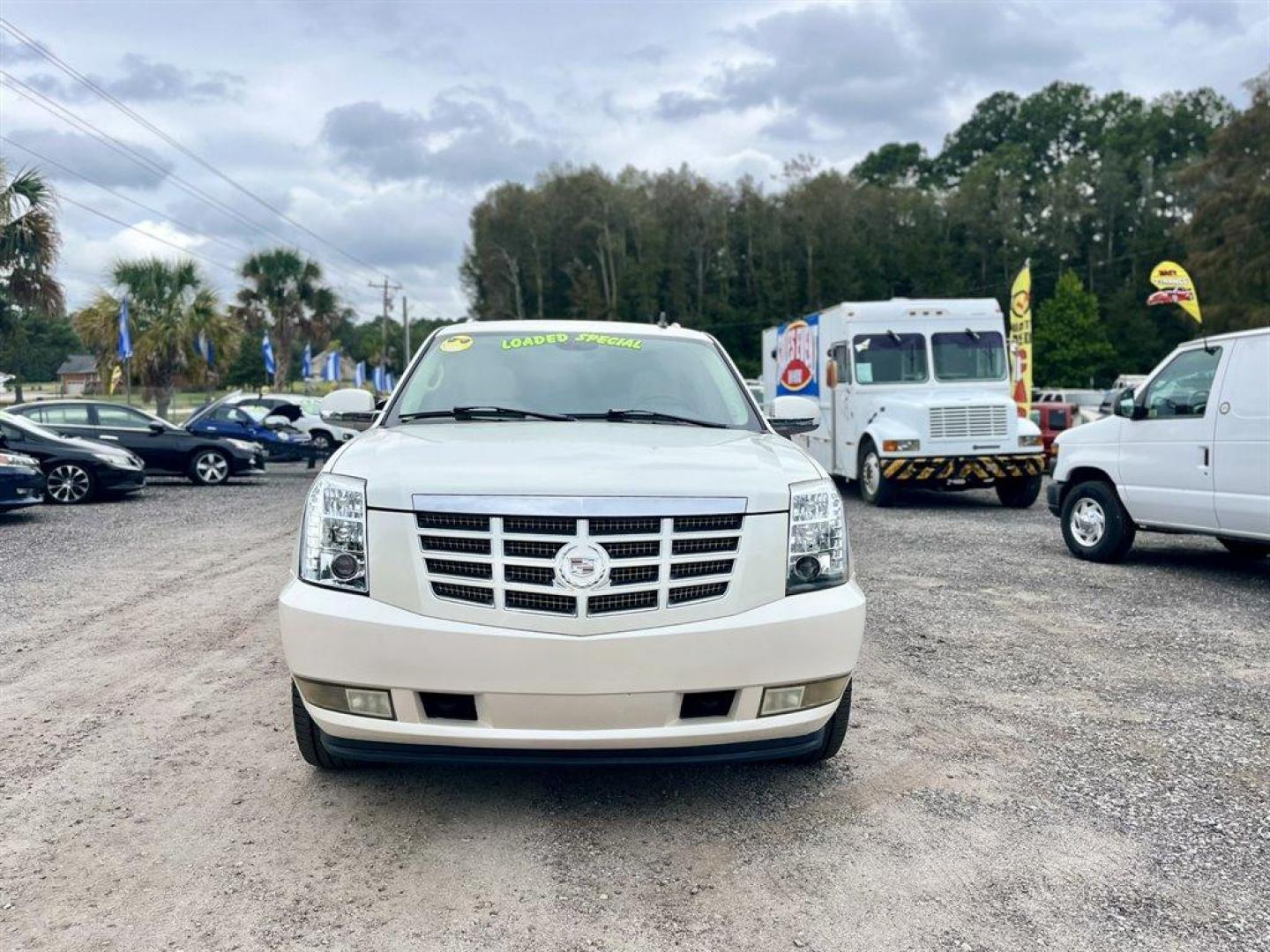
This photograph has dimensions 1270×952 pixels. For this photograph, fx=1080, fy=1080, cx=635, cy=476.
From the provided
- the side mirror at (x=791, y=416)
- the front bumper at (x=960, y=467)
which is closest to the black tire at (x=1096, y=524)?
the front bumper at (x=960, y=467)

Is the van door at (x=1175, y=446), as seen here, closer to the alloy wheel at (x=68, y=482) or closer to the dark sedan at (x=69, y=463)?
the dark sedan at (x=69, y=463)

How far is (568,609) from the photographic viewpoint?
10.9ft

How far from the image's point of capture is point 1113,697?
527 cm

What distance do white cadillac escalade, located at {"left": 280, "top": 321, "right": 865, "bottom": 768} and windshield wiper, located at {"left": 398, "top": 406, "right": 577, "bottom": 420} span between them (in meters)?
0.97

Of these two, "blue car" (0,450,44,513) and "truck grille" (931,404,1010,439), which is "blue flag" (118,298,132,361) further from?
"truck grille" (931,404,1010,439)

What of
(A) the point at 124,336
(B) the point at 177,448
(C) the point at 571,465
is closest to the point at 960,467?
(C) the point at 571,465

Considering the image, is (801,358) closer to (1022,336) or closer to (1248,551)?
(1248,551)

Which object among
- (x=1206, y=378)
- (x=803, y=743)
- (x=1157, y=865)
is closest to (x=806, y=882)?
(x=803, y=743)

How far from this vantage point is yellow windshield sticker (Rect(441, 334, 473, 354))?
5273 millimetres

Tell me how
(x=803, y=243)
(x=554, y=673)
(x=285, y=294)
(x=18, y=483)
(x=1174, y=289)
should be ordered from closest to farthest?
1. (x=554, y=673)
2. (x=18, y=483)
3. (x=1174, y=289)
4. (x=285, y=294)
5. (x=803, y=243)

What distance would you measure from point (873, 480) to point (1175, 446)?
6.36m

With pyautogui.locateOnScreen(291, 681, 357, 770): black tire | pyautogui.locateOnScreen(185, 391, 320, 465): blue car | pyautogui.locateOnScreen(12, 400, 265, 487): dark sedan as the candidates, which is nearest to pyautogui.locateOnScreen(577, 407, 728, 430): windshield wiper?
pyautogui.locateOnScreen(291, 681, 357, 770): black tire

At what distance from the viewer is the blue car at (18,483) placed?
41.7ft

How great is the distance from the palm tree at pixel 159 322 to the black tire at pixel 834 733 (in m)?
35.0
